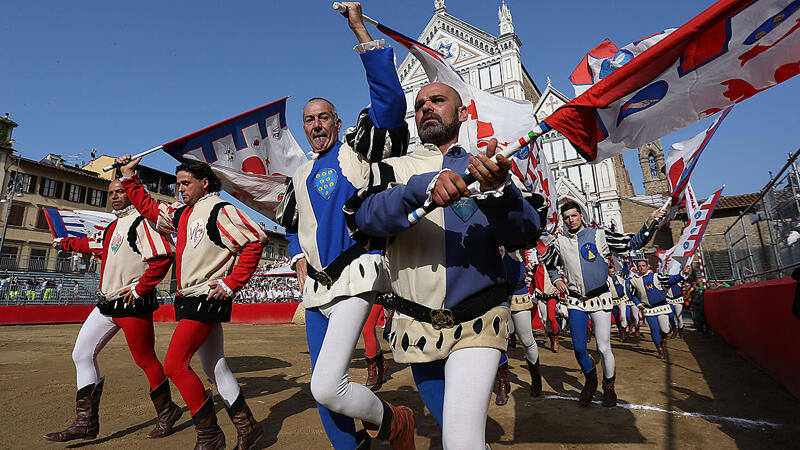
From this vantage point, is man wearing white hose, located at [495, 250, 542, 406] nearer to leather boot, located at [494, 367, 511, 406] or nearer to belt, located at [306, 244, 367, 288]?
leather boot, located at [494, 367, 511, 406]

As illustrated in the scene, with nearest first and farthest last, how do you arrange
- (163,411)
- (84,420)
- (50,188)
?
(84,420) < (163,411) < (50,188)

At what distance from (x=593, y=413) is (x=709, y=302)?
12099 mm

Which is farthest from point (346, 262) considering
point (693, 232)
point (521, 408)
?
point (693, 232)

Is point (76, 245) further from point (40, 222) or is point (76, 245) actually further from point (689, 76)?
point (40, 222)

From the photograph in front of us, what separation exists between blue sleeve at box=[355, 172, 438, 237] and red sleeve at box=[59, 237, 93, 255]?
4.57m

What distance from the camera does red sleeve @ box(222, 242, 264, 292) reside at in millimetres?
3312

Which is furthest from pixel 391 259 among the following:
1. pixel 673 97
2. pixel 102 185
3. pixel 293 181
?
pixel 102 185

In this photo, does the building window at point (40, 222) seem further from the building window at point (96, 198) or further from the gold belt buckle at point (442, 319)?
the gold belt buckle at point (442, 319)

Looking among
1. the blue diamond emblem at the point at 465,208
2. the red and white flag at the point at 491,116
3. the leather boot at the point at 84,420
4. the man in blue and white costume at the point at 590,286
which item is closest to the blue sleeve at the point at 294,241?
the blue diamond emblem at the point at 465,208

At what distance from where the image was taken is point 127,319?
12.2 feet

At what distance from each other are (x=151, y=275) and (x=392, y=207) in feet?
10.8

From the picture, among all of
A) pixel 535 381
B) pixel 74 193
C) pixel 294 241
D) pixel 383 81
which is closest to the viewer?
pixel 383 81

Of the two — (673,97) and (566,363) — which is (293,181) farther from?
(566,363)

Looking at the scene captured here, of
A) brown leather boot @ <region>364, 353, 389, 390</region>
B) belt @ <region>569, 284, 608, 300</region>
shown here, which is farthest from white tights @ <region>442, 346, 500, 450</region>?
brown leather boot @ <region>364, 353, 389, 390</region>
